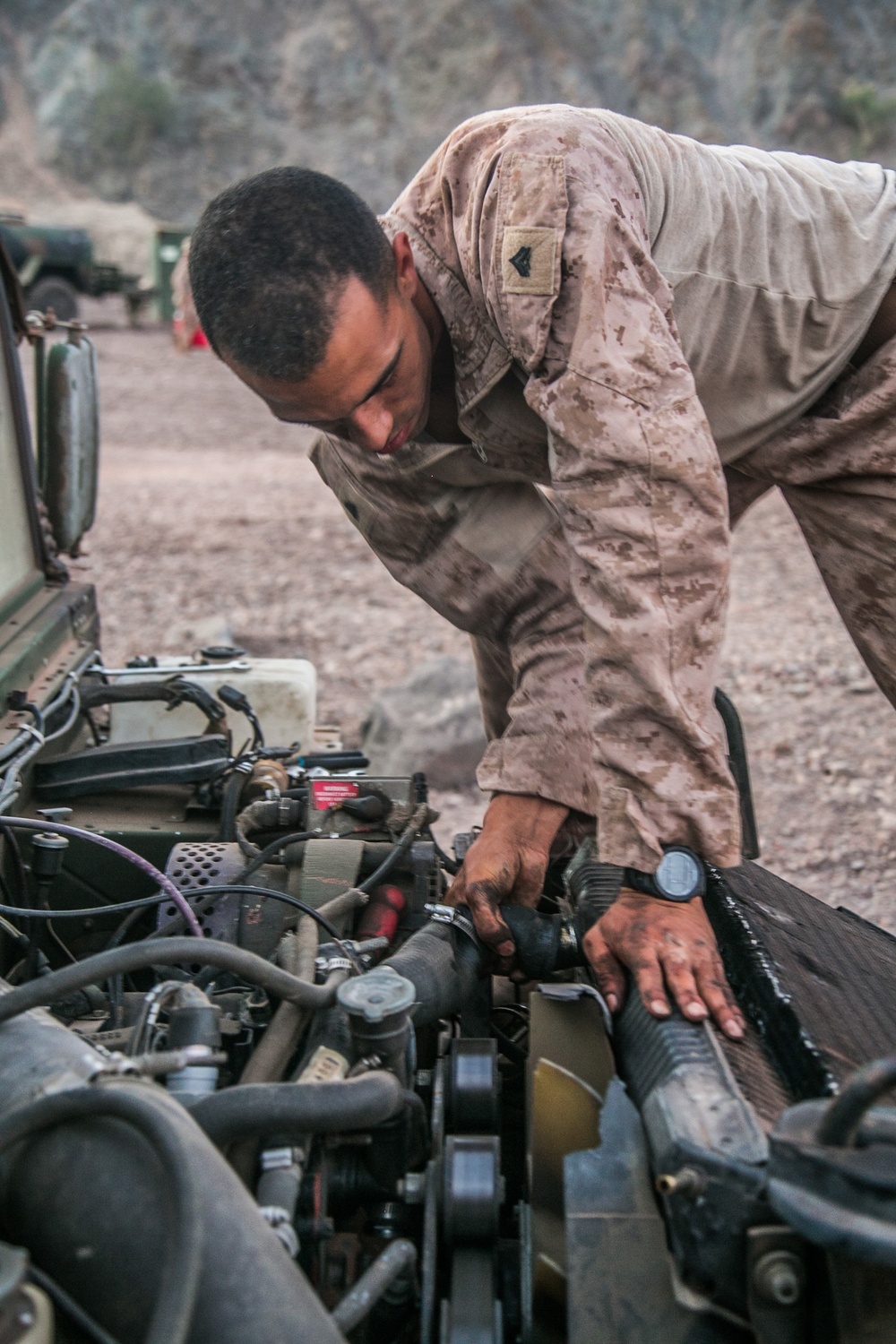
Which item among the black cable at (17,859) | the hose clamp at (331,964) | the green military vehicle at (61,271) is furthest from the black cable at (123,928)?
the green military vehicle at (61,271)

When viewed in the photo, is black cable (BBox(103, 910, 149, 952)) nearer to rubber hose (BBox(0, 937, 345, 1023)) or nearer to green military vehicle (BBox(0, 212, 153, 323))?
rubber hose (BBox(0, 937, 345, 1023))

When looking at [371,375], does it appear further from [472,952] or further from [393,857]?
[472,952]

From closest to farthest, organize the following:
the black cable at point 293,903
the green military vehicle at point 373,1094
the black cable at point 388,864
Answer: the green military vehicle at point 373,1094, the black cable at point 293,903, the black cable at point 388,864

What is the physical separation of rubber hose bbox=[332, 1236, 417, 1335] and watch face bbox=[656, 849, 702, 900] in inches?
23.9

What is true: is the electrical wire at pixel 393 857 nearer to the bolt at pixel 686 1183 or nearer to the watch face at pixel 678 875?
the watch face at pixel 678 875

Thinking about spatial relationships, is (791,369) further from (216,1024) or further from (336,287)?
(216,1024)

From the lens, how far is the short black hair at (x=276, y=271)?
183 cm

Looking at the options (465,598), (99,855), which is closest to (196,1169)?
(99,855)

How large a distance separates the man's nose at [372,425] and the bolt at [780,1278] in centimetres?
133

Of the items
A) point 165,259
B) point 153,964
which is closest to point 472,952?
point 153,964

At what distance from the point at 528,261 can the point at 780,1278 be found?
138cm

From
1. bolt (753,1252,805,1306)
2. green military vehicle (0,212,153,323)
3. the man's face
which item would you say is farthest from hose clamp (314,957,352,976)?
green military vehicle (0,212,153,323)

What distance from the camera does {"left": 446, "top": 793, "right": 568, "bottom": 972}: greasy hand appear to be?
190 centimetres

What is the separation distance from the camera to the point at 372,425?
202 cm
